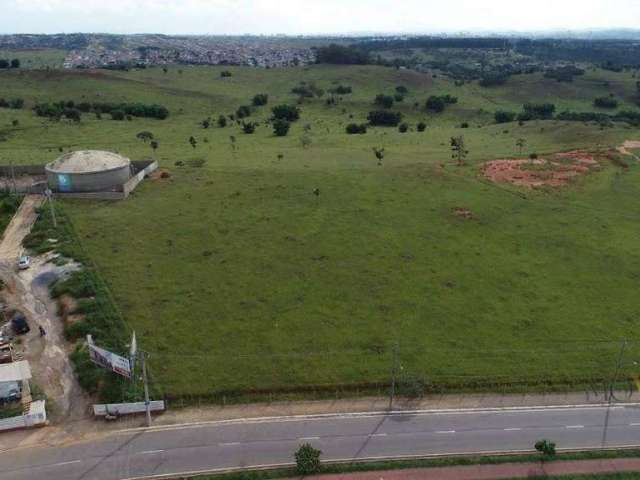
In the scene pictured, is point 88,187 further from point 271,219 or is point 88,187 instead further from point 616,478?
point 616,478

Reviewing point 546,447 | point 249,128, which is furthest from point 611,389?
point 249,128

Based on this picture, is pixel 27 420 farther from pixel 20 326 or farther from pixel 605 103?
pixel 605 103

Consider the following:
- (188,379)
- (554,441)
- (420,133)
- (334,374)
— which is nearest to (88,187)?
(188,379)

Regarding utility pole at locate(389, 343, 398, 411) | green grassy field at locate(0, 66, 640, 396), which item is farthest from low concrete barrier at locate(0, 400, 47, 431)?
utility pole at locate(389, 343, 398, 411)

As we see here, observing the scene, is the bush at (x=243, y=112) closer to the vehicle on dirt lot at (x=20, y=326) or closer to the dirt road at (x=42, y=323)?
the dirt road at (x=42, y=323)

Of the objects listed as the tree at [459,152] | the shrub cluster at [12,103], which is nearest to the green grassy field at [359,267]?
the tree at [459,152]
